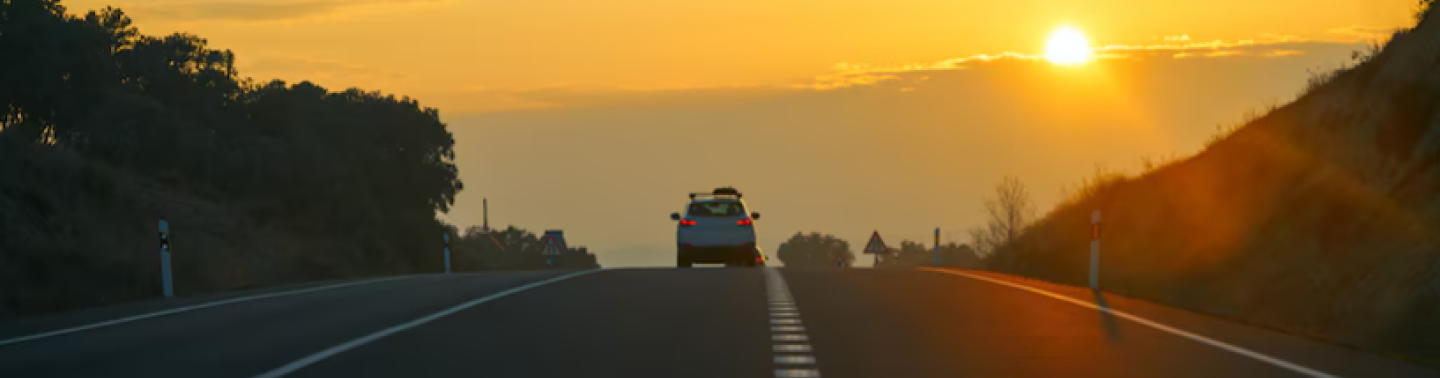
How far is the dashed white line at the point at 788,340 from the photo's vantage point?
34.5ft

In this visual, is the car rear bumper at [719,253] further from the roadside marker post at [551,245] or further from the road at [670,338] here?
the roadside marker post at [551,245]

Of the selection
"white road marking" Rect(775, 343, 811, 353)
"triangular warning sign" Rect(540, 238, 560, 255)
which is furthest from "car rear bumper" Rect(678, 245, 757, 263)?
"triangular warning sign" Rect(540, 238, 560, 255)

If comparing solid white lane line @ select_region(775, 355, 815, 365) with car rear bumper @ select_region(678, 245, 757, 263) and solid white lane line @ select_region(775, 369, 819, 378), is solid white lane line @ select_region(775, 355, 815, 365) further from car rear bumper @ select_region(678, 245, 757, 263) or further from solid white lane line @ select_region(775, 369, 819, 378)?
car rear bumper @ select_region(678, 245, 757, 263)

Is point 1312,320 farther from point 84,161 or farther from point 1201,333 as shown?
point 84,161

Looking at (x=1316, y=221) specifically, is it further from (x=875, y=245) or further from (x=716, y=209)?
(x=875, y=245)

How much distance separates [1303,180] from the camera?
2305cm

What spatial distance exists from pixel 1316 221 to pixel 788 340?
37.0 feet

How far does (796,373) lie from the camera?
406 inches

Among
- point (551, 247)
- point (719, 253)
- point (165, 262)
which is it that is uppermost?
point (165, 262)

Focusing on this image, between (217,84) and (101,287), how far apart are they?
47.3m

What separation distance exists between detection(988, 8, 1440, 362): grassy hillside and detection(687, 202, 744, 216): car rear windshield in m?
6.73

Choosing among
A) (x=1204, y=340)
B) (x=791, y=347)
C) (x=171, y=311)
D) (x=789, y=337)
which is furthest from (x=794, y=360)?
(x=171, y=311)

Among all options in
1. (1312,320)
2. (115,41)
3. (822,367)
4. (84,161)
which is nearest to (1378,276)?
(1312,320)

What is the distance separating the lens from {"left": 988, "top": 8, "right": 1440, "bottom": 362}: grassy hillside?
1606cm
